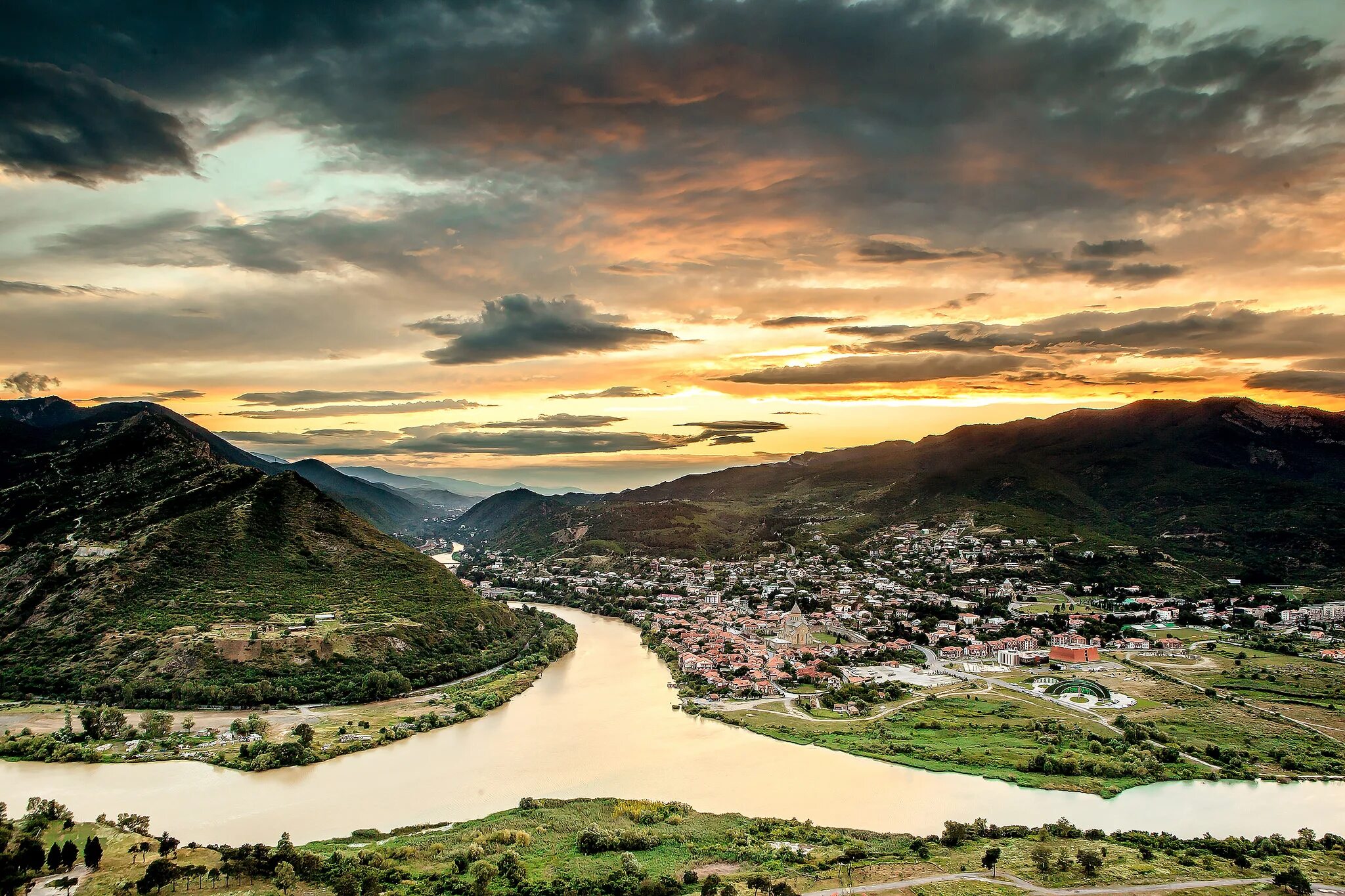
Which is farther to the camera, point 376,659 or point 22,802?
point 376,659

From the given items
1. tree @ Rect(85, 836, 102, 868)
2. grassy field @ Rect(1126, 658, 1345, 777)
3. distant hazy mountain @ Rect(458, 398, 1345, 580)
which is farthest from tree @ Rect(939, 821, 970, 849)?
distant hazy mountain @ Rect(458, 398, 1345, 580)

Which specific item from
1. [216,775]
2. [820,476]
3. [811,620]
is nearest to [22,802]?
[216,775]

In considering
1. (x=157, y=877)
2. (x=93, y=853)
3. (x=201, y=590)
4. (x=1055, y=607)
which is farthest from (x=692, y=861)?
(x=1055, y=607)

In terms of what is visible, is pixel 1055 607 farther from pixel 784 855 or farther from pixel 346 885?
pixel 346 885

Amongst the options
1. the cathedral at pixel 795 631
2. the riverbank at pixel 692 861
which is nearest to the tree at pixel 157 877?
the riverbank at pixel 692 861

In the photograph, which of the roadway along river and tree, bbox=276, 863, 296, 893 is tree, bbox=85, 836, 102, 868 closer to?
the roadway along river

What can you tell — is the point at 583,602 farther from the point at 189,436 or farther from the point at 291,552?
the point at 189,436
